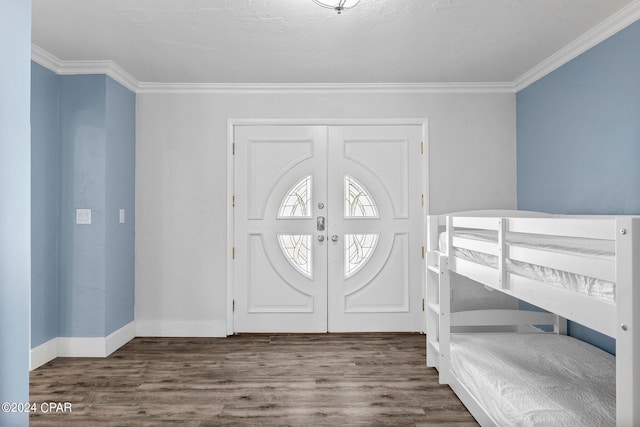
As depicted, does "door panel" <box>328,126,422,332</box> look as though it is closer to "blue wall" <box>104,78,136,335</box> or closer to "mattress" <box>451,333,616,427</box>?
"mattress" <box>451,333,616,427</box>

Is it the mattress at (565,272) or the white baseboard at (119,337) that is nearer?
the mattress at (565,272)

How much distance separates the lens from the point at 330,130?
13.3ft

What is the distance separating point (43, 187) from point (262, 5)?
2182mm

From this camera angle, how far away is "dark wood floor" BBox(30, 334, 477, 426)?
237 cm

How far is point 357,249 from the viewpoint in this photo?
4078 millimetres

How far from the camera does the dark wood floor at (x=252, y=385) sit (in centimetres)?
237

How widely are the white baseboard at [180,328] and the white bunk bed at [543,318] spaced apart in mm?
1931

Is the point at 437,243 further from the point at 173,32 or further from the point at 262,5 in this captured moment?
the point at 173,32

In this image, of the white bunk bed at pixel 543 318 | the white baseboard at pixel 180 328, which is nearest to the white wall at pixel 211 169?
the white baseboard at pixel 180 328

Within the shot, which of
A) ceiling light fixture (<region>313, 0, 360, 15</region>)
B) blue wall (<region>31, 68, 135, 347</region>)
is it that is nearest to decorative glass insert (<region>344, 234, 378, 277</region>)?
blue wall (<region>31, 68, 135, 347</region>)

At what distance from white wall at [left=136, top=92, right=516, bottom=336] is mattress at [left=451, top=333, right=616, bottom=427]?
5.36 feet

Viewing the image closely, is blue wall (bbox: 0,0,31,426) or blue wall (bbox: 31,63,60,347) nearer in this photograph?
blue wall (bbox: 0,0,31,426)

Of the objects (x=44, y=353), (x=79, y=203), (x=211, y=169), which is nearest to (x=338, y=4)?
(x=211, y=169)

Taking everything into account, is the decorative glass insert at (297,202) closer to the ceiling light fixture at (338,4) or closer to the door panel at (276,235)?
the door panel at (276,235)
